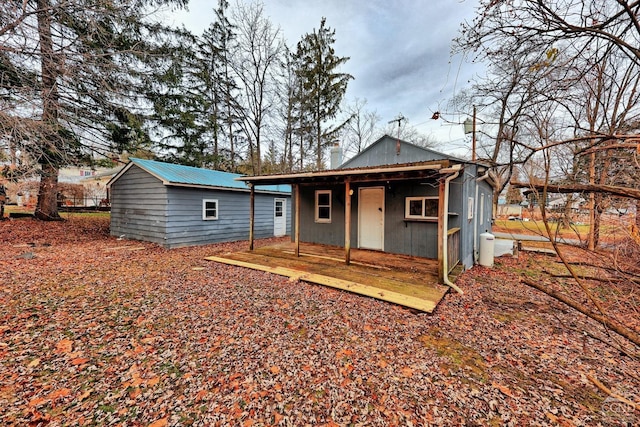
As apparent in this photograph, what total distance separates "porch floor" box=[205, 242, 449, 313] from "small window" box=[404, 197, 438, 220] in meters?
1.17

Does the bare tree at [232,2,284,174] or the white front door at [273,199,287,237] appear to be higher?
the bare tree at [232,2,284,174]

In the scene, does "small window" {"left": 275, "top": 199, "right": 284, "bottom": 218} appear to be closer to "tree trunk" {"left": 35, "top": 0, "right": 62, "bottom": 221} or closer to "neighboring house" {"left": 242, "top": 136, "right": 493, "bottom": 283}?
"neighboring house" {"left": 242, "top": 136, "right": 493, "bottom": 283}

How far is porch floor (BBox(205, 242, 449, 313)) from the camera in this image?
4.38 m

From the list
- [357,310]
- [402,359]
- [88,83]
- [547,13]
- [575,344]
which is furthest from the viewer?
[88,83]

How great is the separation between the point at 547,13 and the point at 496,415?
3.78m

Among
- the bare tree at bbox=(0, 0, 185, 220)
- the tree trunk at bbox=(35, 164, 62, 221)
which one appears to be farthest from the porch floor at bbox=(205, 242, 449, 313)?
the tree trunk at bbox=(35, 164, 62, 221)

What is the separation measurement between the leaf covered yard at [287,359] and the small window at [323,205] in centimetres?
400

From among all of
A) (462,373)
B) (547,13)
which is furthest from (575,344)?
(547,13)

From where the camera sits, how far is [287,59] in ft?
49.9

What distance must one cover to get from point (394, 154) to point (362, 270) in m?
5.44

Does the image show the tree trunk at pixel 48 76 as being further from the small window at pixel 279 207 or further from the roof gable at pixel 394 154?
the roof gable at pixel 394 154

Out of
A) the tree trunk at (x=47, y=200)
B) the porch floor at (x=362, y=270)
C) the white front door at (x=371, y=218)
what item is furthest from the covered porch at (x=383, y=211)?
A: the tree trunk at (x=47, y=200)

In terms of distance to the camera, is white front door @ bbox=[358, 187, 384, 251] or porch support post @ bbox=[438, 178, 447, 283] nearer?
porch support post @ bbox=[438, 178, 447, 283]

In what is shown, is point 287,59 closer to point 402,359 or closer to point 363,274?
point 363,274
